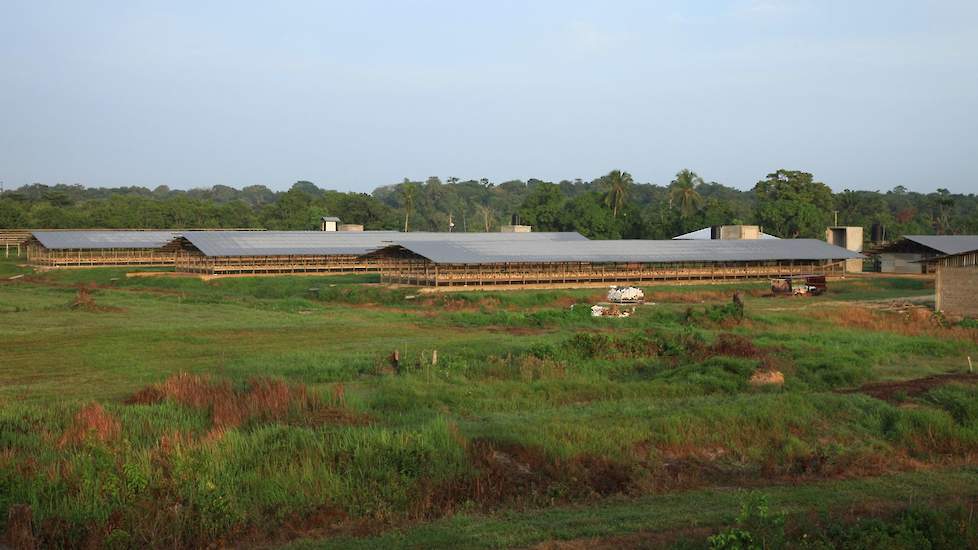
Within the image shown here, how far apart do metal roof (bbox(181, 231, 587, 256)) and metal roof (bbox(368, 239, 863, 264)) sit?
159 inches

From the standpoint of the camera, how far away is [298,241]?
78.6m

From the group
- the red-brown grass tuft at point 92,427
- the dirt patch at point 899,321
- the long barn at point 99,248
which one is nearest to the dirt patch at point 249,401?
the red-brown grass tuft at point 92,427

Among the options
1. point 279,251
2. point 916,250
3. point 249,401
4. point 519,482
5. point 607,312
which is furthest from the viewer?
point 916,250

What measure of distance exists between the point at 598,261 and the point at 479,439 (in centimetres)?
4783

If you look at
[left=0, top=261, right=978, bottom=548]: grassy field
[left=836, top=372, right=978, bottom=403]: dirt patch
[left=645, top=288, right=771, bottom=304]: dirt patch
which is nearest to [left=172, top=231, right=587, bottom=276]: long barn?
[left=645, top=288, right=771, bottom=304]: dirt patch

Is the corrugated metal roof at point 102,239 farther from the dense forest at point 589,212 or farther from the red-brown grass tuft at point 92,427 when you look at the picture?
the red-brown grass tuft at point 92,427

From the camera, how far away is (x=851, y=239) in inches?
3282

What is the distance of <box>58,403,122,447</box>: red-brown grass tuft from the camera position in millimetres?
16469

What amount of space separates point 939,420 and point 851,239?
67868mm

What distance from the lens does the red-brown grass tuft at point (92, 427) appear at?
648 inches

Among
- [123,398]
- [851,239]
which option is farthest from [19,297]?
[851,239]

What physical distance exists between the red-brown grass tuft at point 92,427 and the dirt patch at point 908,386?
53.2 ft

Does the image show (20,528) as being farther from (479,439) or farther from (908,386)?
(908,386)

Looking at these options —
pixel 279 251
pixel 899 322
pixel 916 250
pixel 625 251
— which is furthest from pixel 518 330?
pixel 916 250
